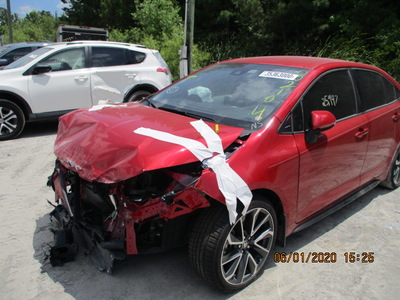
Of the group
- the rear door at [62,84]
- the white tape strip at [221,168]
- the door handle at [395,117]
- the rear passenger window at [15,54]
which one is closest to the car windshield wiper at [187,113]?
the white tape strip at [221,168]

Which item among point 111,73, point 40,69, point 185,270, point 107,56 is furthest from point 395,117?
point 40,69

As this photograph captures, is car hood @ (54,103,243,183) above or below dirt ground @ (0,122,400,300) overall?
above

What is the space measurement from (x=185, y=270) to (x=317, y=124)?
5.33 ft

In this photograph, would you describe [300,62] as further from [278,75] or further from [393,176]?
[393,176]

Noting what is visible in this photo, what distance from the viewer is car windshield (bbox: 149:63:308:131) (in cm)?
309

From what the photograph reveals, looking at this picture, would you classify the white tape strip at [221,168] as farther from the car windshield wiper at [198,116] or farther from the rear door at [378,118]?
the rear door at [378,118]

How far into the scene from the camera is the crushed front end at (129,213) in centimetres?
248

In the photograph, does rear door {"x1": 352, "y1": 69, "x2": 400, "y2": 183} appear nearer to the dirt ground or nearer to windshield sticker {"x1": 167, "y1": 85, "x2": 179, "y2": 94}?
the dirt ground

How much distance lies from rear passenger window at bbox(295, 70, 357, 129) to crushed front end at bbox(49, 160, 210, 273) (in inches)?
49.5

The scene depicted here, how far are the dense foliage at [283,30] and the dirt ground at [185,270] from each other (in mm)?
9971

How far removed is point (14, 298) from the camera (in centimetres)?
269

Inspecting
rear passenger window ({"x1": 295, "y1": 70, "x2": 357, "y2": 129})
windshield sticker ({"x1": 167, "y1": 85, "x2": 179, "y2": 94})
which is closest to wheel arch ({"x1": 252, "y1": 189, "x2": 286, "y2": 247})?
rear passenger window ({"x1": 295, "y1": 70, "x2": 357, "y2": 129})

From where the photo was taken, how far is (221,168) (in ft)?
8.19

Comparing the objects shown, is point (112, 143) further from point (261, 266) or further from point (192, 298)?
point (261, 266)
